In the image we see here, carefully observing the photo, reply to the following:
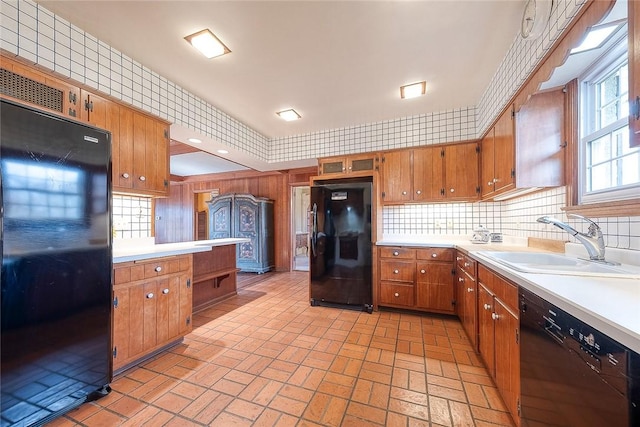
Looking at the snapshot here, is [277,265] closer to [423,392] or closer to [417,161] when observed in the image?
[417,161]

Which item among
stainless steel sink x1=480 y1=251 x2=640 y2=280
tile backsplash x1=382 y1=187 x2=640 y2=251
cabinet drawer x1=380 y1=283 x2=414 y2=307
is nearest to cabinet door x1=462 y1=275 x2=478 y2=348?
stainless steel sink x1=480 y1=251 x2=640 y2=280

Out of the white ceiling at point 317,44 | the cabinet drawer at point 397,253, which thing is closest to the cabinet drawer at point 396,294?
the cabinet drawer at point 397,253

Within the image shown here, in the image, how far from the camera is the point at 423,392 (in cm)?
152

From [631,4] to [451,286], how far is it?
2.32 metres

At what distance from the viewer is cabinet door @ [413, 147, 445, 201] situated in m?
3.03

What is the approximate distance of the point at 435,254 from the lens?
8.66ft

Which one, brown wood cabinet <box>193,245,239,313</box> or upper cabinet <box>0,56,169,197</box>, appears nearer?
upper cabinet <box>0,56,169,197</box>

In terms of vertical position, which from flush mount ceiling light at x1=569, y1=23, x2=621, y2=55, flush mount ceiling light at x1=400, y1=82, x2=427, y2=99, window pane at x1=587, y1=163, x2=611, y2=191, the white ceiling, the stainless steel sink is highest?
the white ceiling

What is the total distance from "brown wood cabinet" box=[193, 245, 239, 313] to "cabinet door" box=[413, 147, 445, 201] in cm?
270

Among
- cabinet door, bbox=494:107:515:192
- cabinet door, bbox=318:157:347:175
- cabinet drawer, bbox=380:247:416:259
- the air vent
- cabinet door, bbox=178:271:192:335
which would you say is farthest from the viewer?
cabinet door, bbox=318:157:347:175

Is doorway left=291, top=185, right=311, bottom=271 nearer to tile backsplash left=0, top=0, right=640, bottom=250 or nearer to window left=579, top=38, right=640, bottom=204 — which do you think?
tile backsplash left=0, top=0, right=640, bottom=250

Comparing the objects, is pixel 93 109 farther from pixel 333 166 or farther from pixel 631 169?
pixel 631 169

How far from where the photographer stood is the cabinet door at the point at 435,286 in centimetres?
260

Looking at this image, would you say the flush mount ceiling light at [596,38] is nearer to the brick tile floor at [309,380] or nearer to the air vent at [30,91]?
the brick tile floor at [309,380]
